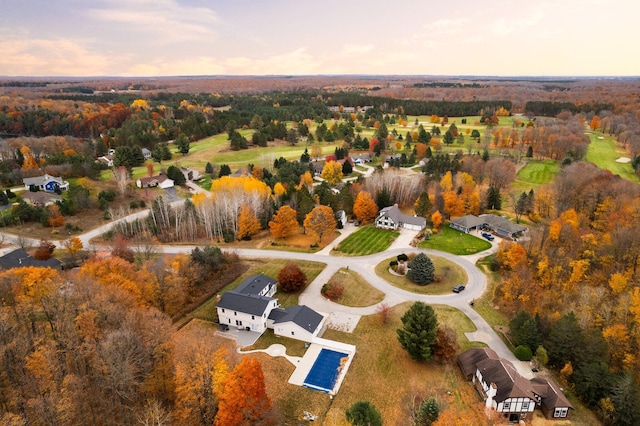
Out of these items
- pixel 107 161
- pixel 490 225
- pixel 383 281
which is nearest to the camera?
pixel 383 281

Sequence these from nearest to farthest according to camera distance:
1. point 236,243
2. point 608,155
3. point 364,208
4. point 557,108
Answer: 1. point 236,243
2. point 364,208
3. point 608,155
4. point 557,108

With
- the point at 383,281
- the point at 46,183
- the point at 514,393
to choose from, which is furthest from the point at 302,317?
the point at 46,183

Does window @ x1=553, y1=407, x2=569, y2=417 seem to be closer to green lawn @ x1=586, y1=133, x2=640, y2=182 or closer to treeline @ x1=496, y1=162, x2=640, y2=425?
treeline @ x1=496, y1=162, x2=640, y2=425

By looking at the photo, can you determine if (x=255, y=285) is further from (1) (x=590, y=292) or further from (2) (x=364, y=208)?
(1) (x=590, y=292)

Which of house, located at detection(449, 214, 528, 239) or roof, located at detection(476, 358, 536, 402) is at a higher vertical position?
roof, located at detection(476, 358, 536, 402)

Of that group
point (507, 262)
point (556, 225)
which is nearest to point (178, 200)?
point (507, 262)

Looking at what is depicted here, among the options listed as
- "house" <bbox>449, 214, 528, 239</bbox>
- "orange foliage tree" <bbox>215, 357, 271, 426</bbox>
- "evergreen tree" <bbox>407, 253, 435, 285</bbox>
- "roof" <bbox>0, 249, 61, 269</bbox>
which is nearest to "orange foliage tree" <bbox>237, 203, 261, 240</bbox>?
"roof" <bbox>0, 249, 61, 269</bbox>
